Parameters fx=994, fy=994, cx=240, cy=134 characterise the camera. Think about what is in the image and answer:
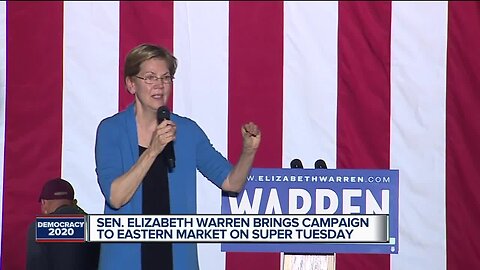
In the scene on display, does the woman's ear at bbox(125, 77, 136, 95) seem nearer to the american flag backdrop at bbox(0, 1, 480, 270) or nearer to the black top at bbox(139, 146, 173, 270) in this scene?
the black top at bbox(139, 146, 173, 270)

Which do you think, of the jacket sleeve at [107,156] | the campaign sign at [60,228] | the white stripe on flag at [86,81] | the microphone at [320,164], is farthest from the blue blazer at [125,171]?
the white stripe on flag at [86,81]

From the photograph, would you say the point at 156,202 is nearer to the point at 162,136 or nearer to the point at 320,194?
the point at 162,136

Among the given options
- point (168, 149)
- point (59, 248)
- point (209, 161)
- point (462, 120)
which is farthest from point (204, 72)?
point (168, 149)

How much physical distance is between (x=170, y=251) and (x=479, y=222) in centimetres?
161

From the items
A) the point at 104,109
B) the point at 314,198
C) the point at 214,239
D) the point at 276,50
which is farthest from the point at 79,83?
the point at 214,239

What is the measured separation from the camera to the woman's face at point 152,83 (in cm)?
223

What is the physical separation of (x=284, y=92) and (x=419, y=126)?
1.58ft

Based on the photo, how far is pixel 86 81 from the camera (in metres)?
3.46

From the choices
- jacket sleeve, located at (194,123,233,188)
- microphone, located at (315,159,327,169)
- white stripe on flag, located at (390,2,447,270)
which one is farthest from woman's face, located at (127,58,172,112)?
white stripe on flag, located at (390,2,447,270)

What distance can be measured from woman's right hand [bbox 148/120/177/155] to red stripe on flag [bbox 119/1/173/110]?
1360mm

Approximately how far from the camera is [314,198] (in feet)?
10.1

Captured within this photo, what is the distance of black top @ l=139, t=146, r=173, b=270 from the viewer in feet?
7.17

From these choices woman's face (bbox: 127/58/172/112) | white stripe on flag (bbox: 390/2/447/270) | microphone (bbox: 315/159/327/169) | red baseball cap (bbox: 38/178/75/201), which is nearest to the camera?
woman's face (bbox: 127/58/172/112)

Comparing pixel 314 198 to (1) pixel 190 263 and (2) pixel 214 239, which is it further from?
(1) pixel 190 263
